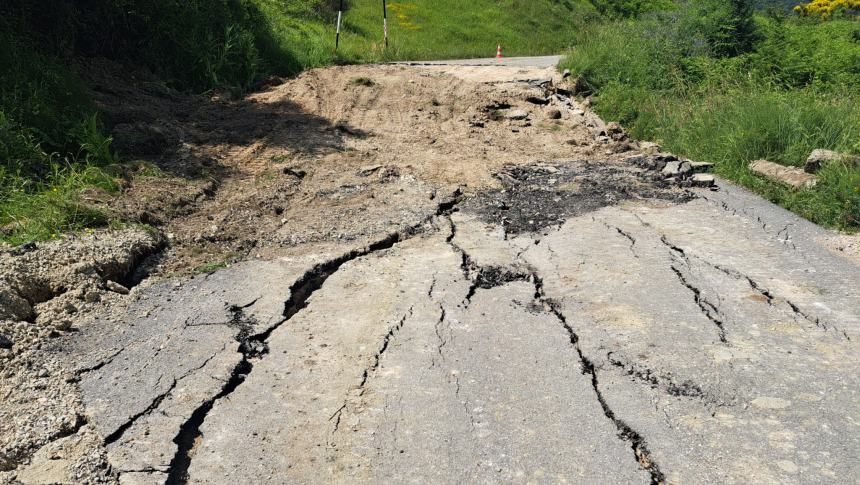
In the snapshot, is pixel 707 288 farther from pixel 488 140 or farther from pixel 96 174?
pixel 96 174

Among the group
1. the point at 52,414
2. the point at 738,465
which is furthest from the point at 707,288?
the point at 52,414

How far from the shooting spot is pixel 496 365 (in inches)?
134

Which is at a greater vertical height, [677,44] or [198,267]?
[677,44]

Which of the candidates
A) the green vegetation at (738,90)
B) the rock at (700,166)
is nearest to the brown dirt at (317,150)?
the green vegetation at (738,90)

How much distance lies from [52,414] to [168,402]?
480 millimetres

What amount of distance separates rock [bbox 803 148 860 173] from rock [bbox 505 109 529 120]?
145 inches

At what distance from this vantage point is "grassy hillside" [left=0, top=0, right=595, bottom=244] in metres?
5.68

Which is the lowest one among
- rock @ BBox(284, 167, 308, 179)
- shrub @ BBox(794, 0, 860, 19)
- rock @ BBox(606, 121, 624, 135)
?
rock @ BBox(284, 167, 308, 179)

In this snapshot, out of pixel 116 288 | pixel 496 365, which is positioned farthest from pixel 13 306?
pixel 496 365

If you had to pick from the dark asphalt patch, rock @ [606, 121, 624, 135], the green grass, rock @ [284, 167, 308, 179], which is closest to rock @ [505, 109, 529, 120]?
rock @ [606, 121, 624, 135]

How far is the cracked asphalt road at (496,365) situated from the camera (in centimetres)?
271

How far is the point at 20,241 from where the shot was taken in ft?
15.1

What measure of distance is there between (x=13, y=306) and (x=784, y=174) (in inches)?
253

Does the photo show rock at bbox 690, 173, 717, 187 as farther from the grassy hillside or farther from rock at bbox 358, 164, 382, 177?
the grassy hillside
